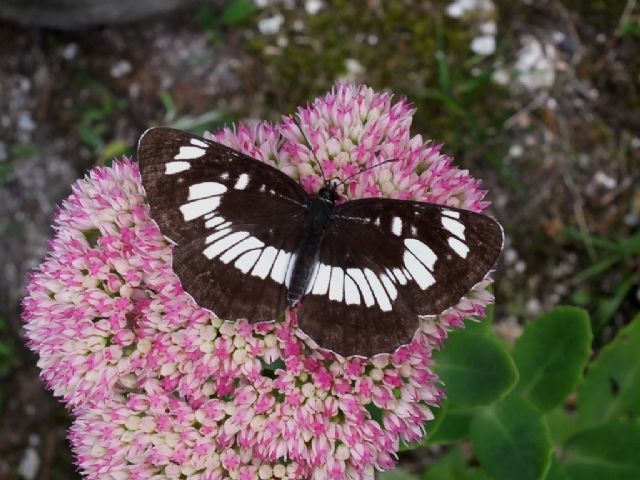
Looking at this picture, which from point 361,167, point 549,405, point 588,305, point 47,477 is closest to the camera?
point 361,167

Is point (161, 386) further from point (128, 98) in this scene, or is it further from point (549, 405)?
point (128, 98)

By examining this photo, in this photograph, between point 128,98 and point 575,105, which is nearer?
point 575,105

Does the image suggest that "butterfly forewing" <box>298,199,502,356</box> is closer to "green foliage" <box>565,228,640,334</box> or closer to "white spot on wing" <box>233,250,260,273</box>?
"white spot on wing" <box>233,250,260,273</box>

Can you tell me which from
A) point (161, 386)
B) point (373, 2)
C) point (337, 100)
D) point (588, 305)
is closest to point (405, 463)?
point (588, 305)

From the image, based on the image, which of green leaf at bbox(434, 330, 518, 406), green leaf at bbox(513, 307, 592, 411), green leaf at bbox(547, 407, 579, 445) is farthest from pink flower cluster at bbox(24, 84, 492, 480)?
green leaf at bbox(547, 407, 579, 445)

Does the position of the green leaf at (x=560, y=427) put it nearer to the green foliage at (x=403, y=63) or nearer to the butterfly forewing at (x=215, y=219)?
the green foliage at (x=403, y=63)

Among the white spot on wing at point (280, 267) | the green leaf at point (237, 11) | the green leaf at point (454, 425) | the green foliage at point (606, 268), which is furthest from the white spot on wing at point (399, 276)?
the green leaf at point (237, 11)

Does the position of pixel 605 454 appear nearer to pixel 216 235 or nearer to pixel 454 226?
pixel 454 226
